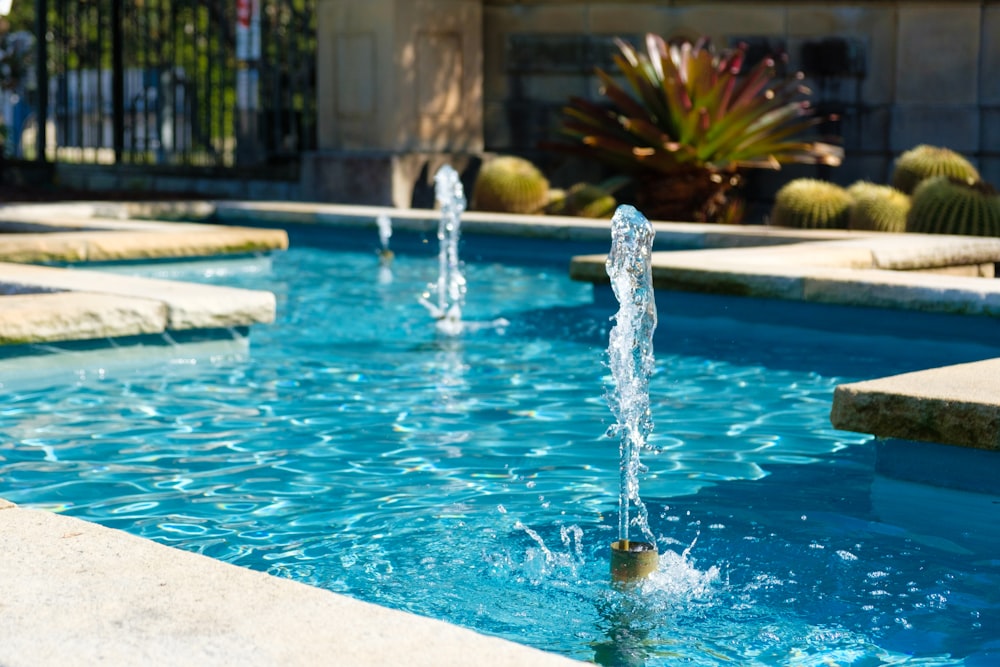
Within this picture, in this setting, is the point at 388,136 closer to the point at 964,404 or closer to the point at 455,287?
the point at 455,287

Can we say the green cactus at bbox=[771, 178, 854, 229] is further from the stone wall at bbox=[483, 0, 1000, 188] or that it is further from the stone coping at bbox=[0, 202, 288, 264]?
the stone coping at bbox=[0, 202, 288, 264]

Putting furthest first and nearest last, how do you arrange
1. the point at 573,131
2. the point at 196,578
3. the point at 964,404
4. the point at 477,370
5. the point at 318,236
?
1. the point at 573,131
2. the point at 318,236
3. the point at 477,370
4. the point at 964,404
5. the point at 196,578

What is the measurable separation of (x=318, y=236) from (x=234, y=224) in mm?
967

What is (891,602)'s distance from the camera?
125 inches

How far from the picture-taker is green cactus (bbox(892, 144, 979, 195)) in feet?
37.5

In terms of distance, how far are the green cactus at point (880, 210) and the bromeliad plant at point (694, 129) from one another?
153 centimetres

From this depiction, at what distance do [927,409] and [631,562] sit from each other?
38.5 inches

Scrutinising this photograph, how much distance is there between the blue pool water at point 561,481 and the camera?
308cm

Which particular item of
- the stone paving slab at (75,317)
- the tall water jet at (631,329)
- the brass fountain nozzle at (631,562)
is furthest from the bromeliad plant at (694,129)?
the brass fountain nozzle at (631,562)

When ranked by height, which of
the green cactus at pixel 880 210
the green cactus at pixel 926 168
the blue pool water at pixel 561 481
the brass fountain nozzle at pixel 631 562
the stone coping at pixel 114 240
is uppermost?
the green cactus at pixel 926 168

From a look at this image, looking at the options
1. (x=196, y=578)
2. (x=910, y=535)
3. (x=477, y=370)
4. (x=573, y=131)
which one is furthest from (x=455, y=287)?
(x=196, y=578)

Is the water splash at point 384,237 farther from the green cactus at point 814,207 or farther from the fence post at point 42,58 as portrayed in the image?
the fence post at point 42,58

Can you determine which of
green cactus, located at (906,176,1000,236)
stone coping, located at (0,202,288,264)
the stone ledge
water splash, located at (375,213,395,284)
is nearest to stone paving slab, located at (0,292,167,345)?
stone coping, located at (0,202,288,264)

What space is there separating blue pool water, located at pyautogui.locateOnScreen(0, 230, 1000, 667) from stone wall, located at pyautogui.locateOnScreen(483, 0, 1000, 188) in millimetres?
6938
